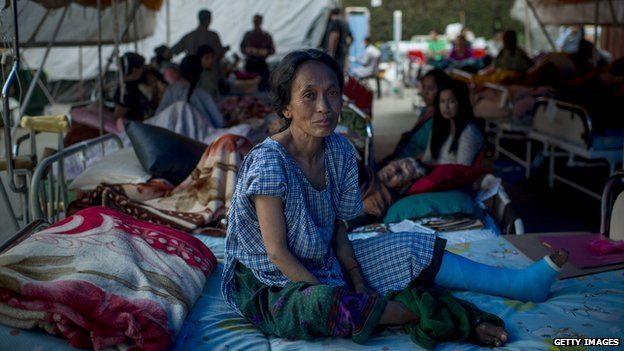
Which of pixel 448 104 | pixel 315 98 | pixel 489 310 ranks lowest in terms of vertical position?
pixel 489 310

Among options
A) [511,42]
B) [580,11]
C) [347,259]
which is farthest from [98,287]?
[511,42]

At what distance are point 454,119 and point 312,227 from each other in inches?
101

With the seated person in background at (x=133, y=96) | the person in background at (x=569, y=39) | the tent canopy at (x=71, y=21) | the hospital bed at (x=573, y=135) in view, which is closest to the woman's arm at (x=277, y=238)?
the tent canopy at (x=71, y=21)

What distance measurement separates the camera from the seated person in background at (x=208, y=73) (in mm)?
8500

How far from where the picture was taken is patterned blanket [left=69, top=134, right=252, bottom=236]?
13.1 feet

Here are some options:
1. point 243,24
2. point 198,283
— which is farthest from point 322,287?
point 243,24

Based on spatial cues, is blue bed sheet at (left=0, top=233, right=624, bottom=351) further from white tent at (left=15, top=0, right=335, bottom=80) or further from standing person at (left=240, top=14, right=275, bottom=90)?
white tent at (left=15, top=0, right=335, bottom=80)

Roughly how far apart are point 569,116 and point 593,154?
58cm

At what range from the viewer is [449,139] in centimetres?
485

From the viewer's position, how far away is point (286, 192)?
2.43 m

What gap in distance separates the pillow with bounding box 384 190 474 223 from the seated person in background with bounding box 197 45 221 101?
479 centimetres

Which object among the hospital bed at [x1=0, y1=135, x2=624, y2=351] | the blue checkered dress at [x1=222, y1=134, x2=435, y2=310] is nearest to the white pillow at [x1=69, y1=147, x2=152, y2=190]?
the hospital bed at [x1=0, y1=135, x2=624, y2=351]

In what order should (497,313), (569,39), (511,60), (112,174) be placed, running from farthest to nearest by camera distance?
(569,39)
(511,60)
(112,174)
(497,313)

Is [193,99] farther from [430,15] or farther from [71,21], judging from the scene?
[430,15]
